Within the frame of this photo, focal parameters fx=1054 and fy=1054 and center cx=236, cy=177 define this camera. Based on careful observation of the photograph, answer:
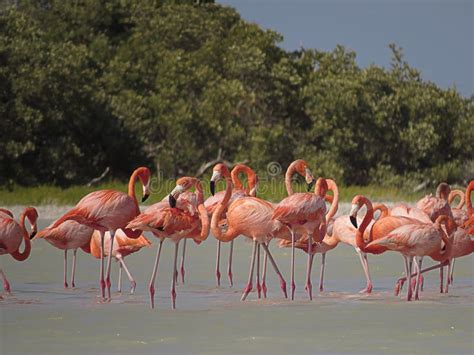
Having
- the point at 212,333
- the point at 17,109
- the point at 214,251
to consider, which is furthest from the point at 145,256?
the point at 17,109

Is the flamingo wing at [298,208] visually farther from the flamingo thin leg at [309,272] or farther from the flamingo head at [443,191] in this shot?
the flamingo head at [443,191]

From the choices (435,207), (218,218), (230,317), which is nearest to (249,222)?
(218,218)

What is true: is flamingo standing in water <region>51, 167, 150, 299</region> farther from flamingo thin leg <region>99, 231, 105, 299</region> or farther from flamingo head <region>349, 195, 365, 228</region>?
Result: flamingo head <region>349, 195, 365, 228</region>

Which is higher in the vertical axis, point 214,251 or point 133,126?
point 133,126

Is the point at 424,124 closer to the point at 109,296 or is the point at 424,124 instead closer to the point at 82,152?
the point at 82,152

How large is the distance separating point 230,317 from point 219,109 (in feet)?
52.7

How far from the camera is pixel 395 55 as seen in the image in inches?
941

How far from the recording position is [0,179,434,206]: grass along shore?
19.1m

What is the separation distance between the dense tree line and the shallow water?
11717 mm

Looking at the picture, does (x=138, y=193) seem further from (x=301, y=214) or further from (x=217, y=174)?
(x=301, y=214)

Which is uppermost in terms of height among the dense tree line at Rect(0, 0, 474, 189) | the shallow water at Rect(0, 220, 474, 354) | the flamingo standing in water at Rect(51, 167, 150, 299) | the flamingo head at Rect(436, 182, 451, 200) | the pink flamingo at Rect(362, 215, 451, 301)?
the dense tree line at Rect(0, 0, 474, 189)

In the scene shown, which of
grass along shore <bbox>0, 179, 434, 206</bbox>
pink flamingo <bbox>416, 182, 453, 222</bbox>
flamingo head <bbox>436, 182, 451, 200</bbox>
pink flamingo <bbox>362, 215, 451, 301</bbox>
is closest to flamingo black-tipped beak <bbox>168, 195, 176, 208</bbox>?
pink flamingo <bbox>362, 215, 451, 301</bbox>

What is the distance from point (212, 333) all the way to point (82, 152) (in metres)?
16.6

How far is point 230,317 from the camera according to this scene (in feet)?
23.2
